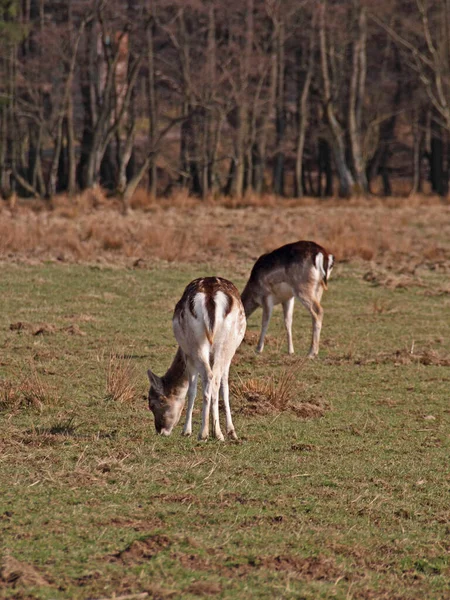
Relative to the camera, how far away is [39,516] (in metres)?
6.18

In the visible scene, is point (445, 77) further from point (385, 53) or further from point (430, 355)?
point (430, 355)

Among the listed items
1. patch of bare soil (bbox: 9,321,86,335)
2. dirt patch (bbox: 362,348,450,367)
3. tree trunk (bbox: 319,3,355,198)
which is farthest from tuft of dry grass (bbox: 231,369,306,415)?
tree trunk (bbox: 319,3,355,198)

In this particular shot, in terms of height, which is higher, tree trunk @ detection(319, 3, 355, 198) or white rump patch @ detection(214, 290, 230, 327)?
tree trunk @ detection(319, 3, 355, 198)

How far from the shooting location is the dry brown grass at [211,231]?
22328 millimetres

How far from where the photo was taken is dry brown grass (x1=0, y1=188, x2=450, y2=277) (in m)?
22.3

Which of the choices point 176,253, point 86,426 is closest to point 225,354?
point 86,426

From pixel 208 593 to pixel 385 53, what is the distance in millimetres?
48025

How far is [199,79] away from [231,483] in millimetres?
36047

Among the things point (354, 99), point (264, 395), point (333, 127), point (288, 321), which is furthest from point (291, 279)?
point (354, 99)

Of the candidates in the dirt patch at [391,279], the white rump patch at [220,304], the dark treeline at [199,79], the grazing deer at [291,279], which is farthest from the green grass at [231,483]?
the dark treeline at [199,79]

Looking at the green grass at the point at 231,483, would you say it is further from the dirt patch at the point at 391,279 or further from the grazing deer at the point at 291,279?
the dirt patch at the point at 391,279

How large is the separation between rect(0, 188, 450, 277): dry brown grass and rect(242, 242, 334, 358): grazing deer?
7061 mm

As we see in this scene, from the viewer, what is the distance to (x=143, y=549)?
5.65 metres

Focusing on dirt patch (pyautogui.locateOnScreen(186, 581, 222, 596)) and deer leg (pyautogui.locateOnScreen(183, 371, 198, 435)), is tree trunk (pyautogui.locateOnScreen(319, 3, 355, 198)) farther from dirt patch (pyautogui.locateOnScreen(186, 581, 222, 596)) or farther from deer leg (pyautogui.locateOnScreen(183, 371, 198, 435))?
dirt patch (pyautogui.locateOnScreen(186, 581, 222, 596))
